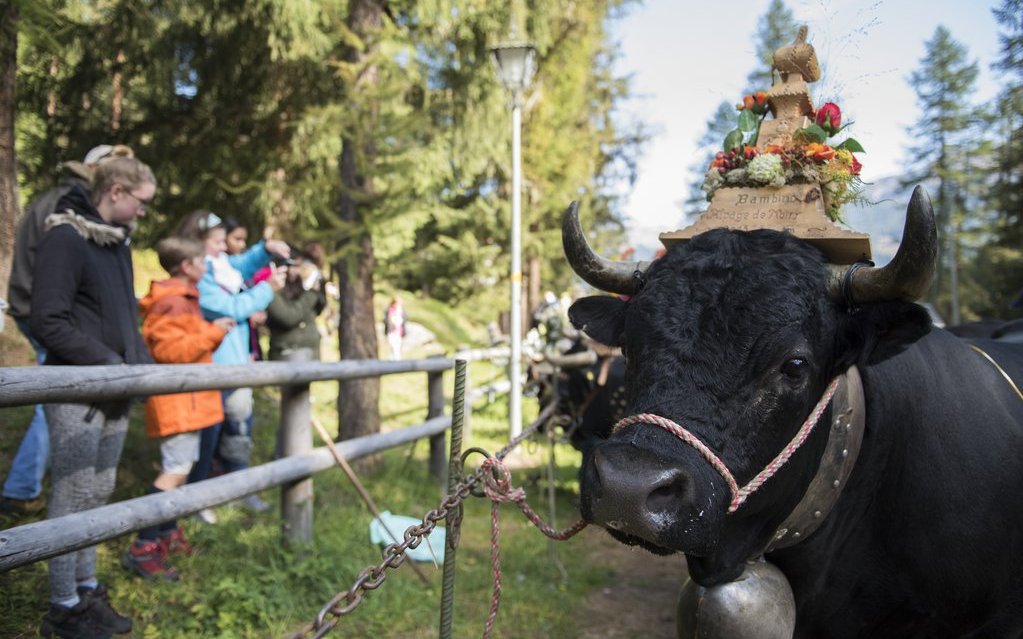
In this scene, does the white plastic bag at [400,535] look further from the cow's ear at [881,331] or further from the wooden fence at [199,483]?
the cow's ear at [881,331]

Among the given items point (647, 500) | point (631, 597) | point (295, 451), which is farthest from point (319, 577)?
point (647, 500)

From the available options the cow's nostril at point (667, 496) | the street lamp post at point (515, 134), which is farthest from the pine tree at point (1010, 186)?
the cow's nostril at point (667, 496)

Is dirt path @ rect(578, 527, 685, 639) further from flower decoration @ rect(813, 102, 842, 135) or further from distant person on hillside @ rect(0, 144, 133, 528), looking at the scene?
distant person on hillside @ rect(0, 144, 133, 528)

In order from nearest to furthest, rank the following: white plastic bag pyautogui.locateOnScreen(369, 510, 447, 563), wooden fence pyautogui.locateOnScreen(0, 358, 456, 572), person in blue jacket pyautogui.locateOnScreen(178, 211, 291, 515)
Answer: wooden fence pyautogui.locateOnScreen(0, 358, 456, 572), person in blue jacket pyautogui.locateOnScreen(178, 211, 291, 515), white plastic bag pyautogui.locateOnScreen(369, 510, 447, 563)

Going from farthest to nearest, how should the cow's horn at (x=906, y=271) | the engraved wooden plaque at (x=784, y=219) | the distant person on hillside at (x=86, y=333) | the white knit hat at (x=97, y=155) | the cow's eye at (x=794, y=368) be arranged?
the white knit hat at (x=97, y=155), the distant person on hillside at (x=86, y=333), the engraved wooden plaque at (x=784, y=219), the cow's eye at (x=794, y=368), the cow's horn at (x=906, y=271)

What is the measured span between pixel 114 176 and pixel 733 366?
3.04 m

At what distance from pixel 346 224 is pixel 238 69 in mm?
2246

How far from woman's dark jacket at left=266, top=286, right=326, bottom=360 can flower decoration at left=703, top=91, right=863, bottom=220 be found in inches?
163

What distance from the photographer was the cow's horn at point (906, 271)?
192 centimetres

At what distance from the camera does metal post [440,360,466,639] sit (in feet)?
7.70

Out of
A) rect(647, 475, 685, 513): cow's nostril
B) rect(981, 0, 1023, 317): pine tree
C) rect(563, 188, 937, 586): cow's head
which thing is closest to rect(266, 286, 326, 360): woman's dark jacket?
rect(563, 188, 937, 586): cow's head

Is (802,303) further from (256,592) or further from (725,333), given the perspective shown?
(256,592)

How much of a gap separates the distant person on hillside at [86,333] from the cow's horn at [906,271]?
2.95 meters

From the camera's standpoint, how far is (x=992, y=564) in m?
2.35
